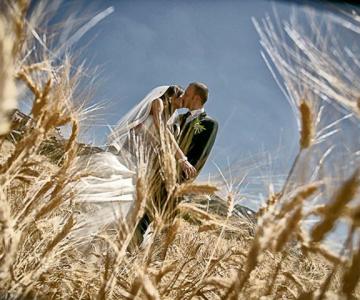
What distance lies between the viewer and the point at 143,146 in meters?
1.56

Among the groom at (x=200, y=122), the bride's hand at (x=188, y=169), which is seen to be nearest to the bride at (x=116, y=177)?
the bride's hand at (x=188, y=169)

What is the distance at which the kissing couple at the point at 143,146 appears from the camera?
1725mm

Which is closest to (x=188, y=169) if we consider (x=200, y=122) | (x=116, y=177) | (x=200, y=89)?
(x=116, y=177)

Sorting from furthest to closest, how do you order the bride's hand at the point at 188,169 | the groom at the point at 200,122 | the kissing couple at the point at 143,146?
the groom at the point at 200,122 < the bride's hand at the point at 188,169 < the kissing couple at the point at 143,146

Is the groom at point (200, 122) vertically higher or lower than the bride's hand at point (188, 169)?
higher

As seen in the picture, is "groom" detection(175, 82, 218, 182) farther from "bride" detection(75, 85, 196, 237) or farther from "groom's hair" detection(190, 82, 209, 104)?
"bride" detection(75, 85, 196, 237)

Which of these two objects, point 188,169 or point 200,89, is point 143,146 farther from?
point 200,89

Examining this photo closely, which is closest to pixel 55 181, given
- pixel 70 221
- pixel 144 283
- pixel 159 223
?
pixel 70 221

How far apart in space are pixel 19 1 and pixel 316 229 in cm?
44

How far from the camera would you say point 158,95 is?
2.35 meters

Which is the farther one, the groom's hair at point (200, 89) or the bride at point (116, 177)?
the groom's hair at point (200, 89)

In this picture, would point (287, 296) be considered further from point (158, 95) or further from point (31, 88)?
point (158, 95)

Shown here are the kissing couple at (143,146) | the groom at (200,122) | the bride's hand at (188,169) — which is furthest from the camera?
the groom at (200,122)

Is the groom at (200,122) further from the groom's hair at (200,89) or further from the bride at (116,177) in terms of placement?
the bride at (116,177)
